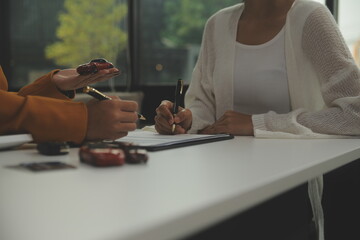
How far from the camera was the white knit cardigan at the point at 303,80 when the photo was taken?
3.80 feet

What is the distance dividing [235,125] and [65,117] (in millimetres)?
523

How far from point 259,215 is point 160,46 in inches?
114

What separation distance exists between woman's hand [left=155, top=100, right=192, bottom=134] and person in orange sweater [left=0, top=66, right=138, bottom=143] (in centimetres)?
30

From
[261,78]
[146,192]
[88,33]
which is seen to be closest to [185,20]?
[88,33]

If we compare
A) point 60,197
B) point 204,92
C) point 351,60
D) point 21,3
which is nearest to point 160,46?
point 21,3

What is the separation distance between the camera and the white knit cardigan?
3.80 ft

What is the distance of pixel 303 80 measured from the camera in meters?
1.43

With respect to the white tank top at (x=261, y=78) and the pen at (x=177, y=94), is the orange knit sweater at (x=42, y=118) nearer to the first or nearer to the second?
the pen at (x=177, y=94)

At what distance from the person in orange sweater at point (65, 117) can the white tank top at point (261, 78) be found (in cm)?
A: 69

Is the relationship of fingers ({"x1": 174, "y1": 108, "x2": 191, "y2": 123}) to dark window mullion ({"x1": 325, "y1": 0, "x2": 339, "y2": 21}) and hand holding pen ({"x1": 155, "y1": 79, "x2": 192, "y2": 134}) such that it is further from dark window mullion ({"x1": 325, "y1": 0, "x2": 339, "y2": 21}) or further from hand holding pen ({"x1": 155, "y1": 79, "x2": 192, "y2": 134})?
dark window mullion ({"x1": 325, "y1": 0, "x2": 339, "y2": 21})

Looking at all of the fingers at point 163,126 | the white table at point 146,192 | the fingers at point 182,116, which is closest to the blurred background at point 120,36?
the fingers at point 182,116

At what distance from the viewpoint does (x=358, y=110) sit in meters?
1.18

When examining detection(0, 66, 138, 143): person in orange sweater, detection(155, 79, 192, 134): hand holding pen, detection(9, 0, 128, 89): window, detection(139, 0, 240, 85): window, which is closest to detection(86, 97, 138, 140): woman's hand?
detection(0, 66, 138, 143): person in orange sweater

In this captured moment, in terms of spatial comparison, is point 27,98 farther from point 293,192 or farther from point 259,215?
point 293,192
